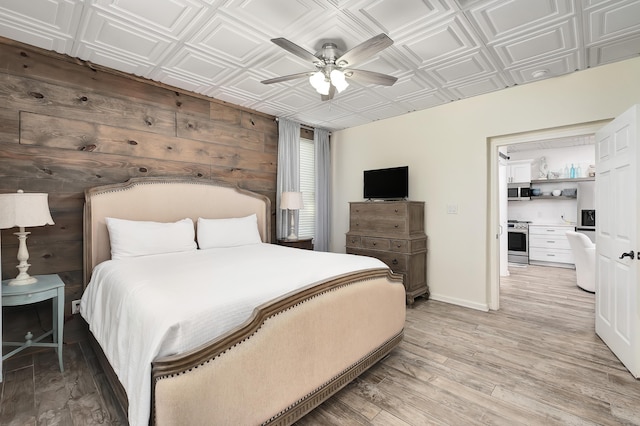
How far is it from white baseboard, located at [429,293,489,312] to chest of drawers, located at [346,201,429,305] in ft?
0.43

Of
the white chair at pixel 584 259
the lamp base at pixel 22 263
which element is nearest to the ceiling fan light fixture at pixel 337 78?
the lamp base at pixel 22 263

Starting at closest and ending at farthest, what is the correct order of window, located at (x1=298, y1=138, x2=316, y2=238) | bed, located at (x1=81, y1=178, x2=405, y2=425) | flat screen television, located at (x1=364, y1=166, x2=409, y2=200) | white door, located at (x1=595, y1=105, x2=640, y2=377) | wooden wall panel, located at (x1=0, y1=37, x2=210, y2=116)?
bed, located at (x1=81, y1=178, x2=405, y2=425) → white door, located at (x1=595, y1=105, x2=640, y2=377) → wooden wall panel, located at (x1=0, y1=37, x2=210, y2=116) → flat screen television, located at (x1=364, y1=166, x2=409, y2=200) → window, located at (x1=298, y1=138, x2=316, y2=238)

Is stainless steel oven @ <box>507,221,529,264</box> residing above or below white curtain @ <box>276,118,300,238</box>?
below

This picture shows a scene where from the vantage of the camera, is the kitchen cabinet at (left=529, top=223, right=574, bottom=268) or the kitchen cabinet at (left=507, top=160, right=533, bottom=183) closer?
the kitchen cabinet at (left=529, top=223, right=574, bottom=268)

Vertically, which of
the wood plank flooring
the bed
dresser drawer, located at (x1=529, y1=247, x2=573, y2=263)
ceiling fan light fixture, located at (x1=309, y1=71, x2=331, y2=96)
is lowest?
the wood plank flooring

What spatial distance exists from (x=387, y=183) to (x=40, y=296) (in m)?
3.85

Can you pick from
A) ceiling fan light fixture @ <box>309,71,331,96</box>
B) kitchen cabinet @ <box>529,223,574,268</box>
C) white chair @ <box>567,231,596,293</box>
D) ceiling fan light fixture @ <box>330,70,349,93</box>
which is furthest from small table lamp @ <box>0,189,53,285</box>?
kitchen cabinet @ <box>529,223,574,268</box>

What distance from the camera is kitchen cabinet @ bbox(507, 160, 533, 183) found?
6.68 m

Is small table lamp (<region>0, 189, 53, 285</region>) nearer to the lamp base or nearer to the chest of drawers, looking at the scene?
the lamp base

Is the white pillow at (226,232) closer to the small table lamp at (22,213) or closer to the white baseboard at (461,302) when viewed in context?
the small table lamp at (22,213)

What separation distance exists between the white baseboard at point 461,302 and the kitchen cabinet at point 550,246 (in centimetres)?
397

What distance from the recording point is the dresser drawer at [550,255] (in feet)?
20.1

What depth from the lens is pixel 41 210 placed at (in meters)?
2.23

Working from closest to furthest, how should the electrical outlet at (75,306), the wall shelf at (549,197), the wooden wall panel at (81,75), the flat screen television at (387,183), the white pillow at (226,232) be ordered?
the wooden wall panel at (81,75), the electrical outlet at (75,306), the white pillow at (226,232), the flat screen television at (387,183), the wall shelf at (549,197)
